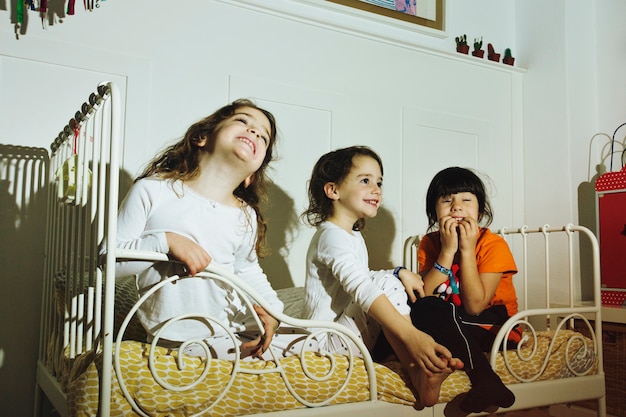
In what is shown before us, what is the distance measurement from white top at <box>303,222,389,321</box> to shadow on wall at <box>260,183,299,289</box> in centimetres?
54

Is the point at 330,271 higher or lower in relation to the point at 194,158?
lower

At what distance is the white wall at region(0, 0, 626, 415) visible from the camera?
1.75m

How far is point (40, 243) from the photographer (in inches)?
67.5

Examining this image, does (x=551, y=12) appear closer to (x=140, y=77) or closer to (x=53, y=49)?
(x=140, y=77)

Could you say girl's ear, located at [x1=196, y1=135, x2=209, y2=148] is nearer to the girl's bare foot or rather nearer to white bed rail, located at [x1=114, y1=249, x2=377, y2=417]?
white bed rail, located at [x1=114, y1=249, x2=377, y2=417]

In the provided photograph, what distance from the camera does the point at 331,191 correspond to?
1.62 meters

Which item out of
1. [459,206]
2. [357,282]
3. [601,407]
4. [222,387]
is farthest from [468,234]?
[222,387]

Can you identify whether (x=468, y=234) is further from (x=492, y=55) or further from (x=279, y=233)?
(x=492, y=55)

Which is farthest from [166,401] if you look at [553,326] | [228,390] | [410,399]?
[553,326]

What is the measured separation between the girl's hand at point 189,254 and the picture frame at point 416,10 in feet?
5.22

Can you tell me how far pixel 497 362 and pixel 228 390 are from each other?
28.4 inches

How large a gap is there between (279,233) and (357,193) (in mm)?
572

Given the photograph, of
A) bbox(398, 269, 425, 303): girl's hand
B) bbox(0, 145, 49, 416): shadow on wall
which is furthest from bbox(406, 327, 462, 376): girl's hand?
bbox(0, 145, 49, 416): shadow on wall

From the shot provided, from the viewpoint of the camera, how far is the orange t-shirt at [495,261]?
1.66 m
